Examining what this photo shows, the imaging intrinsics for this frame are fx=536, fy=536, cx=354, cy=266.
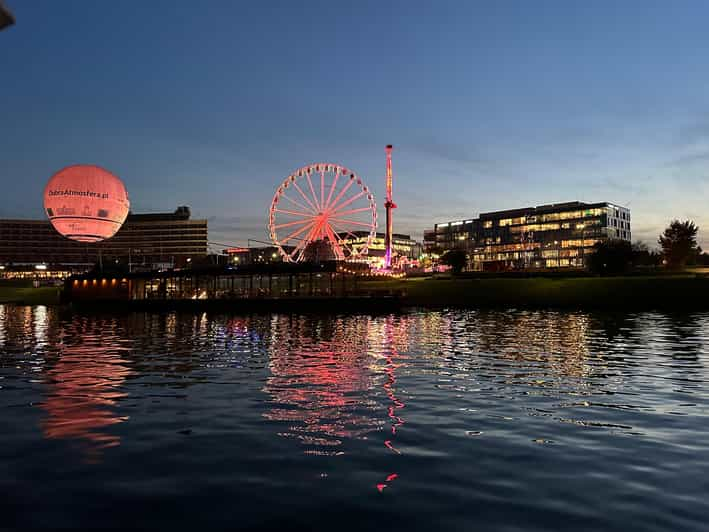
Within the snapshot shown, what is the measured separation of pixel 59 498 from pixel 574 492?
9932mm

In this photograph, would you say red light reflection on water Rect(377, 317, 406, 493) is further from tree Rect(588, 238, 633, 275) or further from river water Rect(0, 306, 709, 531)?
tree Rect(588, 238, 633, 275)

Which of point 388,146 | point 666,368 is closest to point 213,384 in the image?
point 666,368

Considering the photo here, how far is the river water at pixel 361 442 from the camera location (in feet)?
31.5

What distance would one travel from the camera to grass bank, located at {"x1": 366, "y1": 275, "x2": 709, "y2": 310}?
85875 mm

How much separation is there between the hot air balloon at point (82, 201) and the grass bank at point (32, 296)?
171 ft

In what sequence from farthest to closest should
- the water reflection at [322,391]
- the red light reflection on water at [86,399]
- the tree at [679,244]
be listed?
the tree at [679,244] → the water reflection at [322,391] → the red light reflection on water at [86,399]

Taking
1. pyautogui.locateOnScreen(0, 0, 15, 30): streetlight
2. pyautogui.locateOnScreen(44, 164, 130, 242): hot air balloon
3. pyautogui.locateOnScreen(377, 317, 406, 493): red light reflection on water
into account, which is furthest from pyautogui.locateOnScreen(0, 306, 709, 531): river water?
pyautogui.locateOnScreen(44, 164, 130, 242): hot air balloon

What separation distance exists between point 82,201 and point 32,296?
70.8 m

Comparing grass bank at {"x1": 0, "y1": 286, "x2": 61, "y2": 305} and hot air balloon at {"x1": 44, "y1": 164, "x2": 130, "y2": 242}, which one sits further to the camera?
grass bank at {"x1": 0, "y1": 286, "x2": 61, "y2": 305}

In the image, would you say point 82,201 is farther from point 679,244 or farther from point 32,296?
point 679,244

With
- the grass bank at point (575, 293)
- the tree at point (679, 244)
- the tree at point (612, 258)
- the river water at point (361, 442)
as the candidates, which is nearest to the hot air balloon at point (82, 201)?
the grass bank at point (575, 293)

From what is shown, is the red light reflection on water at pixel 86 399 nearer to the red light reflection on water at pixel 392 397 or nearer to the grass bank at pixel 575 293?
the red light reflection on water at pixel 392 397

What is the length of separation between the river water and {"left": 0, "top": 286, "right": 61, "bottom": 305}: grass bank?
115 meters

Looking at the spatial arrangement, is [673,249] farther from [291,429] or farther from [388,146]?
[291,429]
